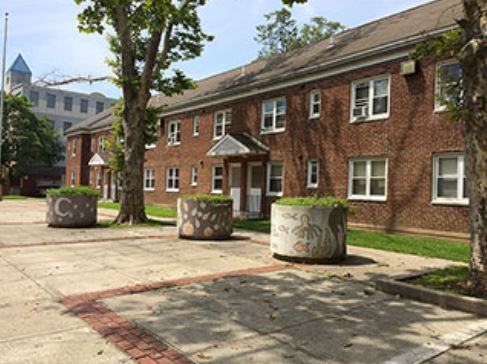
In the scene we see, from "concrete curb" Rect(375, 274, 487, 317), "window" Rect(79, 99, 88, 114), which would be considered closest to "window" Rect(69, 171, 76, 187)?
"window" Rect(79, 99, 88, 114)

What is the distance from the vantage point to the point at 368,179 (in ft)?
52.3

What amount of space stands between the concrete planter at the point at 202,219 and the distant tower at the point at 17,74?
7309 centimetres

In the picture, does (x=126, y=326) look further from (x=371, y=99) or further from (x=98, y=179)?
(x=98, y=179)

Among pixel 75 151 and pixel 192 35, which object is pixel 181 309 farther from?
pixel 75 151

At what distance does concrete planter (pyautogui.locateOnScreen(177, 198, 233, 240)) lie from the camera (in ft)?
39.9

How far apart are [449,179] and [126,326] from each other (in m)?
12.0

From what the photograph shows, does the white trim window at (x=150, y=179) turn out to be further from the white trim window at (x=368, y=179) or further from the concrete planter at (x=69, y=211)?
the white trim window at (x=368, y=179)

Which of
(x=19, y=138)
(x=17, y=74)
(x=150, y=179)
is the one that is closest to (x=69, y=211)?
(x=150, y=179)

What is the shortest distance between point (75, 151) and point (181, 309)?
42021 mm

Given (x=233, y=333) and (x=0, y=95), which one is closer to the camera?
(x=233, y=333)

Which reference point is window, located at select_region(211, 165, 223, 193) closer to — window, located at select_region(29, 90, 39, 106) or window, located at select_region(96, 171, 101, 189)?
window, located at select_region(96, 171, 101, 189)

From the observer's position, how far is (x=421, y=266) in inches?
344

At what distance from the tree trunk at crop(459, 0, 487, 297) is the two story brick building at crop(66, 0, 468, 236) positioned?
12.0ft

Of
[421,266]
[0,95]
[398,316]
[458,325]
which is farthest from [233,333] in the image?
[0,95]
